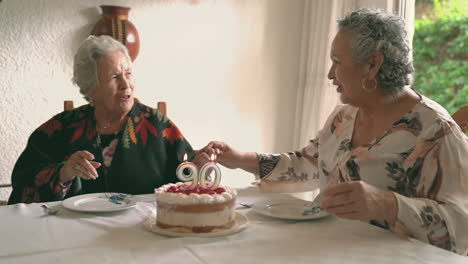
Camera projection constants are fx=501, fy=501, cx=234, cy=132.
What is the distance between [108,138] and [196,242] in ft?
3.23

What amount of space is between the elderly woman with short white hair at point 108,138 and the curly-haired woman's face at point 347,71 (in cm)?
72

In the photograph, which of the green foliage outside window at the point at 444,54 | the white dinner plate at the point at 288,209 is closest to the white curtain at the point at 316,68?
the green foliage outside window at the point at 444,54

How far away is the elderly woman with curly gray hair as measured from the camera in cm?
132

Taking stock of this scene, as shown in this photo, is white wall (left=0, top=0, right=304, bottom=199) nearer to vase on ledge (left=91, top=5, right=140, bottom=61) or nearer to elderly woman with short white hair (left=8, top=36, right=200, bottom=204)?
vase on ledge (left=91, top=5, right=140, bottom=61)

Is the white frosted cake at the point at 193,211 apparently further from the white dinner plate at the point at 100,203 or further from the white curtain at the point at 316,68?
the white curtain at the point at 316,68

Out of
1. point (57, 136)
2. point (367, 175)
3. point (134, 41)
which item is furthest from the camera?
point (134, 41)

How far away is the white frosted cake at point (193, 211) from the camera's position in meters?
1.29

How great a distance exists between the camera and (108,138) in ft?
6.77

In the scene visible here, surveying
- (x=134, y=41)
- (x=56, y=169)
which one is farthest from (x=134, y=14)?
(x=56, y=169)

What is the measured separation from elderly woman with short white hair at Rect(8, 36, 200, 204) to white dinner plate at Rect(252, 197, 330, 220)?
61cm

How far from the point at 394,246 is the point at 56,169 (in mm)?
1221

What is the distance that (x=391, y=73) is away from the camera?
5.30 feet

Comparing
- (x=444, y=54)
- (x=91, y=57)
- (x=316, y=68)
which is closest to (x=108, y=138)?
(x=91, y=57)

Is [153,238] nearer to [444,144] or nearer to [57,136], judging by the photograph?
[444,144]
